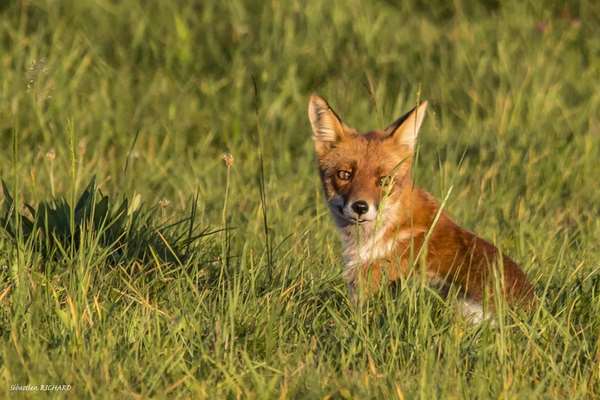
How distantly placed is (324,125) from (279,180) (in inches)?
76.2

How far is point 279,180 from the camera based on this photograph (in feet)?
26.8

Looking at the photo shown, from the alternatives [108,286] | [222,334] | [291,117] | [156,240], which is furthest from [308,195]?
[222,334]

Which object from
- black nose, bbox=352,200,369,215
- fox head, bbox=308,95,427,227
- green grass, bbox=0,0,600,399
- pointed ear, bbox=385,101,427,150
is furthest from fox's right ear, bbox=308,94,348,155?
black nose, bbox=352,200,369,215

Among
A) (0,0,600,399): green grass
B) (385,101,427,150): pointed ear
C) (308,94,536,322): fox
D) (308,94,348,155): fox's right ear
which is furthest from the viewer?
(308,94,348,155): fox's right ear

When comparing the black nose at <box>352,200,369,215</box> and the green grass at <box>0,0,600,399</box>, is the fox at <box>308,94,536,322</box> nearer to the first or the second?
the black nose at <box>352,200,369,215</box>

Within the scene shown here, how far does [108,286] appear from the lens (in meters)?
5.06

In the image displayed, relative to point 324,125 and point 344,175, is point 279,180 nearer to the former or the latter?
point 324,125

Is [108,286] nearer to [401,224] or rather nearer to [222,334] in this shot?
[222,334]

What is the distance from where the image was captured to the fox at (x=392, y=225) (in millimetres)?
5223

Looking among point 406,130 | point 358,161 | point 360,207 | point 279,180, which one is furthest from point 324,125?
point 279,180

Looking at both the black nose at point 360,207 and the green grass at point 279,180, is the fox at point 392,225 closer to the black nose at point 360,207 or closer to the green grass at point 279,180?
the black nose at point 360,207

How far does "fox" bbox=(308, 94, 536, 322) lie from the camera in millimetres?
5223

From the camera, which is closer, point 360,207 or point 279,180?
point 360,207

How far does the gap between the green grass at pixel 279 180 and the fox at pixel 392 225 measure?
161mm
